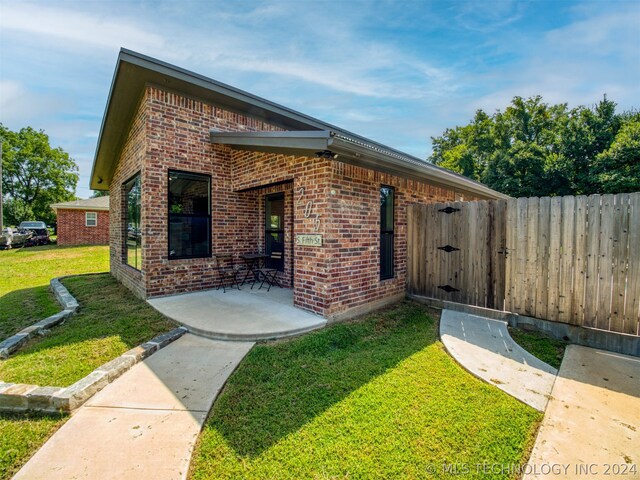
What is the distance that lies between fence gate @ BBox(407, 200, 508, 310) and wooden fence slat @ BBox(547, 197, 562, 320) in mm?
659

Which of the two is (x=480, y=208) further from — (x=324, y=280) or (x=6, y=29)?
(x=6, y=29)

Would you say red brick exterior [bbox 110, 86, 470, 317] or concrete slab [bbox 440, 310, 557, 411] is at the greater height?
red brick exterior [bbox 110, 86, 470, 317]

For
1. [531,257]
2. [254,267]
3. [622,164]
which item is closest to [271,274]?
[254,267]

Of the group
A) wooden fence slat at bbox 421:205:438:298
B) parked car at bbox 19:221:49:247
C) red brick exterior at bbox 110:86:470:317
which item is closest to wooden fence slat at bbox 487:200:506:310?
wooden fence slat at bbox 421:205:438:298

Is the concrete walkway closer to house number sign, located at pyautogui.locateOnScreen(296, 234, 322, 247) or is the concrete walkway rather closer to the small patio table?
house number sign, located at pyautogui.locateOnScreen(296, 234, 322, 247)

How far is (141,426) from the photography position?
2453 mm

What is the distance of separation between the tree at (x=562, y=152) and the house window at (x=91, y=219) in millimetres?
29803

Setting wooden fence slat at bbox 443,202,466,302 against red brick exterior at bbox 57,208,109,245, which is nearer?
wooden fence slat at bbox 443,202,466,302

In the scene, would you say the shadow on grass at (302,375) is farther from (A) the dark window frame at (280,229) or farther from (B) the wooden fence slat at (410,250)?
(A) the dark window frame at (280,229)

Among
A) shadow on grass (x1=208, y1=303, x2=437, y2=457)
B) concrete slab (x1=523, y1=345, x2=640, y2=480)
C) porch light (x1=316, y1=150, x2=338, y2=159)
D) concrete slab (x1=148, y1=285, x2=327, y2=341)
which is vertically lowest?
A: concrete slab (x1=523, y1=345, x2=640, y2=480)

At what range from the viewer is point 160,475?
6.48ft

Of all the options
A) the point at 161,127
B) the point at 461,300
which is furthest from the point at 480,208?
the point at 161,127

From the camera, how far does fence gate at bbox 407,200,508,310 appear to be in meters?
5.22

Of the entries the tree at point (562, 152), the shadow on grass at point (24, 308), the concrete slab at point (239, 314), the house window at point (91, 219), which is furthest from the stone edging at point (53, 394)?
the house window at point (91, 219)
